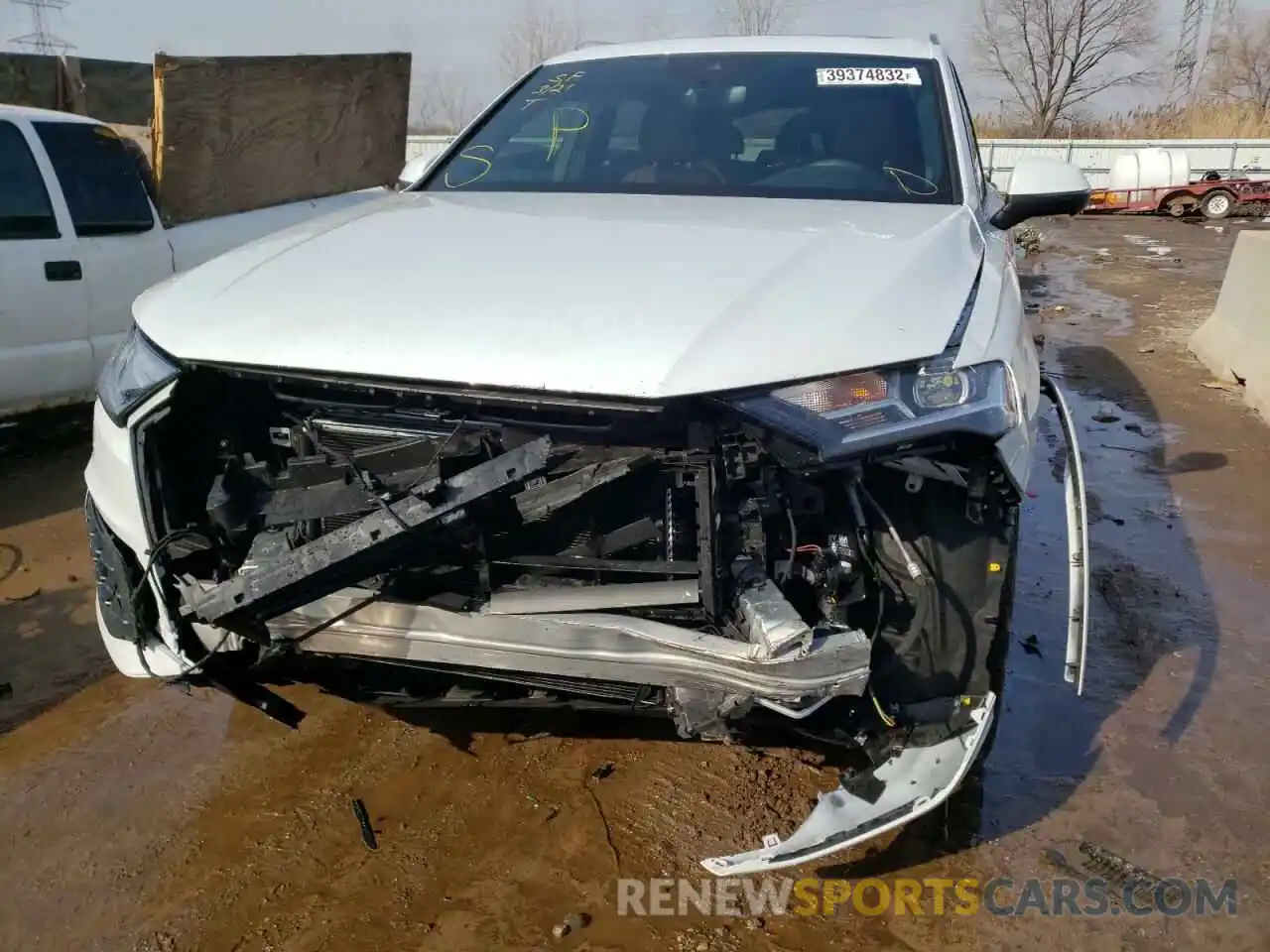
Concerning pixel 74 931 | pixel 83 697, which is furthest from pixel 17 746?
pixel 74 931

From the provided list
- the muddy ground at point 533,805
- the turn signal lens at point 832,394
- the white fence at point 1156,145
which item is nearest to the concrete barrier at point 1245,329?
the muddy ground at point 533,805

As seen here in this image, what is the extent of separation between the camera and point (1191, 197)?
23.6 meters

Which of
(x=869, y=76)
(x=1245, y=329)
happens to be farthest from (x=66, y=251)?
(x=1245, y=329)

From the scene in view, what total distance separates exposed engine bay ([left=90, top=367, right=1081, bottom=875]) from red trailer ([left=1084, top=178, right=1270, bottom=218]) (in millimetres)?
22831

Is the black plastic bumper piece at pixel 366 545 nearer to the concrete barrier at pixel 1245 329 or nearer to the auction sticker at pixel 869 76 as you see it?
the auction sticker at pixel 869 76

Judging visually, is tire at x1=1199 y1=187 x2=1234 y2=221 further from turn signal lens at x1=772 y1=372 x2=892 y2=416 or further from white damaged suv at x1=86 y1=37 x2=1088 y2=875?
turn signal lens at x1=772 y1=372 x2=892 y2=416

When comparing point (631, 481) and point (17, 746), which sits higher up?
point (631, 481)

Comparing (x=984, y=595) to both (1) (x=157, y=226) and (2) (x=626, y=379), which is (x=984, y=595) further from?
(1) (x=157, y=226)

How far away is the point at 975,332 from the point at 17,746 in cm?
289

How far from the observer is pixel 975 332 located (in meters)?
2.18

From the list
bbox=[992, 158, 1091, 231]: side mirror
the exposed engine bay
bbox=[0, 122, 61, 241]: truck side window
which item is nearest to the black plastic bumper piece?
the exposed engine bay

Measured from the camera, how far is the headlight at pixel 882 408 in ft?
6.42

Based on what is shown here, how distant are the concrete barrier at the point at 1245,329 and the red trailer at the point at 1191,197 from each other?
15519 mm

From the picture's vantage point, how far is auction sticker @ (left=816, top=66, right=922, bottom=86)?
3.47 metres
